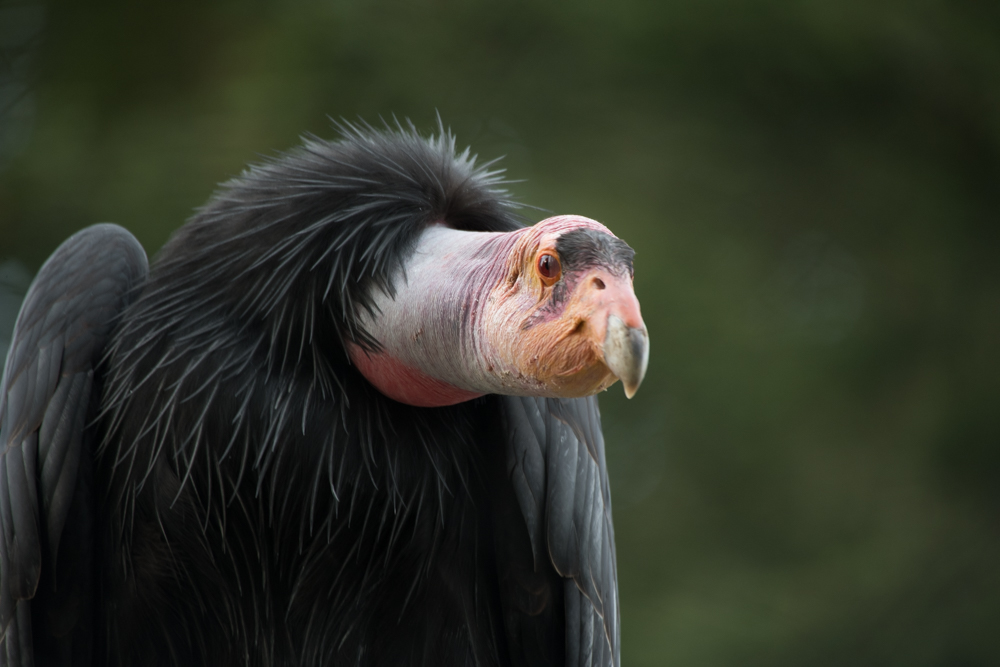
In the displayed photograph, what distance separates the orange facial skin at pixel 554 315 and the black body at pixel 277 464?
0.48m

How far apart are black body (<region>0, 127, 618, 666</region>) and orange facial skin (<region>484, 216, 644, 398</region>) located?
48 cm

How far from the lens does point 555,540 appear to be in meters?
2.54

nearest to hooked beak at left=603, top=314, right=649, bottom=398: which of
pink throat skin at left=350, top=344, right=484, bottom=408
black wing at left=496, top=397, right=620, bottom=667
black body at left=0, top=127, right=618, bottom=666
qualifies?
pink throat skin at left=350, top=344, right=484, bottom=408

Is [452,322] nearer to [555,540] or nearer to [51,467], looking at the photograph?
[555,540]

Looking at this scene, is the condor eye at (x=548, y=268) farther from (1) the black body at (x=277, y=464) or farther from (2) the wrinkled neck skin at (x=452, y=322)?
(1) the black body at (x=277, y=464)

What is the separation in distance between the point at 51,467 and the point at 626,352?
5.45 feet

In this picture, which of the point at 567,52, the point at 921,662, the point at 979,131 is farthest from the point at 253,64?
the point at 921,662

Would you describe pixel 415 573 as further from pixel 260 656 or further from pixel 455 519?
pixel 260 656

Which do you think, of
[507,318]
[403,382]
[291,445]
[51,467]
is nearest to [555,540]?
[403,382]

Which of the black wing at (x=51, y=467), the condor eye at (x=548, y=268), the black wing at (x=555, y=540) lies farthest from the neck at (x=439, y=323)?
the black wing at (x=51, y=467)

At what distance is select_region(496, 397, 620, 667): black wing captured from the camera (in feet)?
8.29

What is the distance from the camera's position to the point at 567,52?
6.84m

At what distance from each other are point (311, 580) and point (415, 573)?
0.27 metres

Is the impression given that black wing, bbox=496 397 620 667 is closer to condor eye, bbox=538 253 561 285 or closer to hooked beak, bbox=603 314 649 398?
condor eye, bbox=538 253 561 285
